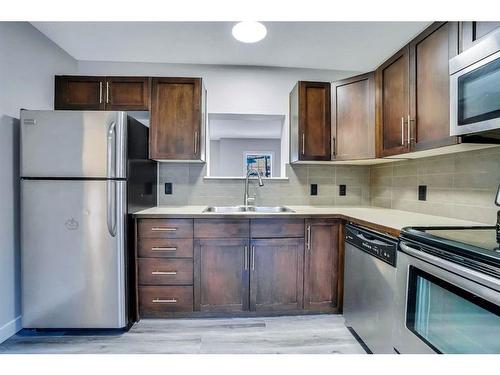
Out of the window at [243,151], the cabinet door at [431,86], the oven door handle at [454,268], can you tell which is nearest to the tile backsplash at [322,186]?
the cabinet door at [431,86]

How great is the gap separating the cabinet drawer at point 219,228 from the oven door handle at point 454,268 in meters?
1.11

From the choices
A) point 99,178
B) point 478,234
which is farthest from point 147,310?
point 478,234

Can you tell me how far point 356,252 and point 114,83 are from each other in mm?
2409

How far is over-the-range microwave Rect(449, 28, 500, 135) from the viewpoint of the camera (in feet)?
3.67

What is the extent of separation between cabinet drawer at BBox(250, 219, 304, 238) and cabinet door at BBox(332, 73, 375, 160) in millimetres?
776

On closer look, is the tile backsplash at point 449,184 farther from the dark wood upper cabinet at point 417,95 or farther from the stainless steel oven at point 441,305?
the stainless steel oven at point 441,305

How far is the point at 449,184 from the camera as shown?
1.84 m

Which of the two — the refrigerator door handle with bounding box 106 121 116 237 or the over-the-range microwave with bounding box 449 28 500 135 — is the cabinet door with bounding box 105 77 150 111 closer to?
the refrigerator door handle with bounding box 106 121 116 237

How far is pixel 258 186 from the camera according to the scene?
2711 millimetres

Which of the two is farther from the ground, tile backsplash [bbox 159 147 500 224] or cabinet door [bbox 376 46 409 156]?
cabinet door [bbox 376 46 409 156]

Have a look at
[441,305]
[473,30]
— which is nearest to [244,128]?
[473,30]

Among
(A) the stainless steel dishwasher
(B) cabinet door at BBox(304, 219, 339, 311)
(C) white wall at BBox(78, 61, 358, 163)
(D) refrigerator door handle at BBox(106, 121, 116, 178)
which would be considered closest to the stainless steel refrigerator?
(D) refrigerator door handle at BBox(106, 121, 116, 178)

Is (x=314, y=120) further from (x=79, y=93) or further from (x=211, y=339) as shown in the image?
(x=79, y=93)
